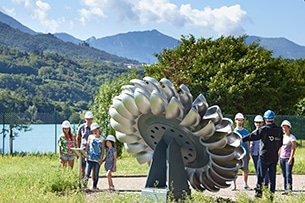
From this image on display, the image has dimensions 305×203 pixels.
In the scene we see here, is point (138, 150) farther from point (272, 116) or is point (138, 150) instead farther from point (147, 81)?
point (272, 116)

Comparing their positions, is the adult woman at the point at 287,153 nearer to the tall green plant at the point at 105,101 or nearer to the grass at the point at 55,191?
the grass at the point at 55,191

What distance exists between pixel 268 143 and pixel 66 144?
16.7 ft

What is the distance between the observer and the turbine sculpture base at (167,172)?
11.4 metres

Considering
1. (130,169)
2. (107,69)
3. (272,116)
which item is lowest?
(130,169)

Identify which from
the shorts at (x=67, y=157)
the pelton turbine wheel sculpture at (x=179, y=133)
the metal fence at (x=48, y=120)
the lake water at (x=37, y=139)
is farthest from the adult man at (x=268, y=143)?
the lake water at (x=37, y=139)

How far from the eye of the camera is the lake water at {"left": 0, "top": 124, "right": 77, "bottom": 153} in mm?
31406

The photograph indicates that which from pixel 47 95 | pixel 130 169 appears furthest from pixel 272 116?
pixel 47 95

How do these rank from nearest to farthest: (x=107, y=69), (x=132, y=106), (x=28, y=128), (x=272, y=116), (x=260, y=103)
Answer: (x=132, y=106)
(x=272, y=116)
(x=28, y=128)
(x=260, y=103)
(x=107, y=69)

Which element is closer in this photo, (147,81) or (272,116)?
(147,81)

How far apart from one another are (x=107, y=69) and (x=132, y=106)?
16854cm

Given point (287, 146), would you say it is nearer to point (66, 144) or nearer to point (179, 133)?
point (179, 133)

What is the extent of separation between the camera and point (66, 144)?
14.5 m

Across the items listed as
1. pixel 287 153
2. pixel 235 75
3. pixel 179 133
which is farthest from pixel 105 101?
pixel 179 133

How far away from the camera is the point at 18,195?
10812 mm
